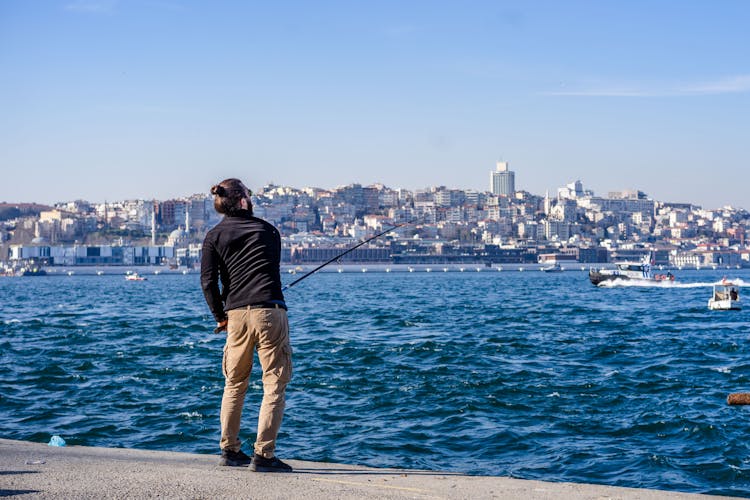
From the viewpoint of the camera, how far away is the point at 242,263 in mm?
4395

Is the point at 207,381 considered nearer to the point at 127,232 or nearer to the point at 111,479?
the point at 111,479

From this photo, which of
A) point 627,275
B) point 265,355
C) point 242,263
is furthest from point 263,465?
point 627,275

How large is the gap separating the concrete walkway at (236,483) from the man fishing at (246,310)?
19 cm

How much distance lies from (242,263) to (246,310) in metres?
0.22

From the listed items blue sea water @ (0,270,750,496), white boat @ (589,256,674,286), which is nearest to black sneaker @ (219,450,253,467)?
blue sea water @ (0,270,750,496)

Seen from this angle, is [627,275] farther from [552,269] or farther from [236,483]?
[552,269]

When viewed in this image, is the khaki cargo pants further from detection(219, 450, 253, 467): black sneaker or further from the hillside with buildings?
the hillside with buildings

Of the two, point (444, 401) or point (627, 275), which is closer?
point (444, 401)

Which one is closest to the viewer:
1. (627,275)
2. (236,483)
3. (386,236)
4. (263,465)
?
(236,483)

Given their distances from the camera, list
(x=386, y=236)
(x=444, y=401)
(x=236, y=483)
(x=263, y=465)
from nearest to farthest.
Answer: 1. (x=236, y=483)
2. (x=263, y=465)
3. (x=444, y=401)
4. (x=386, y=236)

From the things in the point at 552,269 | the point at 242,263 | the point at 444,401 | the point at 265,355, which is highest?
the point at 242,263

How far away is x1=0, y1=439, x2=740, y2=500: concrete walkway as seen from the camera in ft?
12.4

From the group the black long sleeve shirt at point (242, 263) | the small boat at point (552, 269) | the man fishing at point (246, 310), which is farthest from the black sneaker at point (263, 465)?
the small boat at point (552, 269)

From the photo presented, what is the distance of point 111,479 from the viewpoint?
396 centimetres
